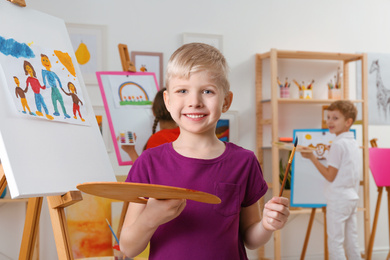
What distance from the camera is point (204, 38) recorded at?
4.01 meters

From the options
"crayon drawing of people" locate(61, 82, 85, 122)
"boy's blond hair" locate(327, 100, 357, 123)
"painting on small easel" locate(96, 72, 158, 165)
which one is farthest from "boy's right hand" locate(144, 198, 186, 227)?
"boy's blond hair" locate(327, 100, 357, 123)

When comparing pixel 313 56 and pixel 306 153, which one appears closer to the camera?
pixel 306 153

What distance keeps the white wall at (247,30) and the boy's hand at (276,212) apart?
271 cm

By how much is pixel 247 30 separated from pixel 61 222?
2.94m

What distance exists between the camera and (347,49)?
4.41 m

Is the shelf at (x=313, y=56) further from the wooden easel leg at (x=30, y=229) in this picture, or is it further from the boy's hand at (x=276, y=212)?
the boy's hand at (x=276, y=212)

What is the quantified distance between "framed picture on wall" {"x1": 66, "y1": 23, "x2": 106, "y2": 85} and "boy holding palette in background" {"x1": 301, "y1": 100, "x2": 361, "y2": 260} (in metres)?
1.82

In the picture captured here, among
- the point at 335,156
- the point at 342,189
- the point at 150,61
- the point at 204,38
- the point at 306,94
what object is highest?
the point at 204,38

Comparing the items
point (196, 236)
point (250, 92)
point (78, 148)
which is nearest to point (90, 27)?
point (250, 92)

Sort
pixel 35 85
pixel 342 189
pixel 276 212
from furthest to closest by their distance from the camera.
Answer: pixel 342 189, pixel 35 85, pixel 276 212

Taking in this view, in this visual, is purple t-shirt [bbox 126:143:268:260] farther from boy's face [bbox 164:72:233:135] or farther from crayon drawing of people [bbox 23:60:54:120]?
crayon drawing of people [bbox 23:60:54:120]

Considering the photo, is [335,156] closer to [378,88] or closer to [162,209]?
[378,88]

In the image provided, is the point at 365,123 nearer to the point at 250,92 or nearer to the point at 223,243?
the point at 250,92

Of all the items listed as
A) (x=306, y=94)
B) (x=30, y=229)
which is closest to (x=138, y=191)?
(x=30, y=229)
